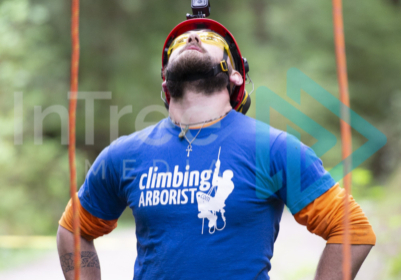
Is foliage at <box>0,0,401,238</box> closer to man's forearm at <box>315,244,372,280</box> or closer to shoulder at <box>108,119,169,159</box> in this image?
shoulder at <box>108,119,169,159</box>

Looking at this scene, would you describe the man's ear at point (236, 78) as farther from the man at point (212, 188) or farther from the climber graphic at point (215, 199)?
the climber graphic at point (215, 199)

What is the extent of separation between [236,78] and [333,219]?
Answer: 2.75 ft

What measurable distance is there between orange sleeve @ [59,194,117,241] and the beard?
2.29 ft

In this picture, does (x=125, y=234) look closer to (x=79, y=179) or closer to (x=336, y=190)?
(x=79, y=179)

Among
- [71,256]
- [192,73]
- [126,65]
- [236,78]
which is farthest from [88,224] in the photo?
[126,65]

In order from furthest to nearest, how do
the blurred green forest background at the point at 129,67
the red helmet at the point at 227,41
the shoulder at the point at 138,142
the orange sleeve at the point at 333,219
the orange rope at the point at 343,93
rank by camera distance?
the blurred green forest background at the point at 129,67
the red helmet at the point at 227,41
the shoulder at the point at 138,142
the orange sleeve at the point at 333,219
the orange rope at the point at 343,93

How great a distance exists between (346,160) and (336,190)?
769 mm

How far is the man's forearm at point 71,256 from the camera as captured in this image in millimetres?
2250

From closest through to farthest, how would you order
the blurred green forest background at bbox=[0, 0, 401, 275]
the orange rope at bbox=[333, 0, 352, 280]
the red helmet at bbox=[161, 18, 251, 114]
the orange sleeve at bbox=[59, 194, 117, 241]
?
1. the orange rope at bbox=[333, 0, 352, 280]
2. the orange sleeve at bbox=[59, 194, 117, 241]
3. the red helmet at bbox=[161, 18, 251, 114]
4. the blurred green forest background at bbox=[0, 0, 401, 275]

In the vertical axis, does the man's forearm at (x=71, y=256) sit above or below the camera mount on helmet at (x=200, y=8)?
below

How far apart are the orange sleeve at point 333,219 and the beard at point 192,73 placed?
2.31 feet

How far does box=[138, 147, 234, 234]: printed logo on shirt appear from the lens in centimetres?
182

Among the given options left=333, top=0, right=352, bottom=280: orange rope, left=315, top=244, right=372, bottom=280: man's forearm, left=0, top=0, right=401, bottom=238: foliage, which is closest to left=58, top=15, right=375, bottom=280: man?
left=315, top=244, right=372, bottom=280: man's forearm

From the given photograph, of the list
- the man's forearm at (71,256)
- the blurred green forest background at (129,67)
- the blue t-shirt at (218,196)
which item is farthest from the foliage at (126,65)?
the blue t-shirt at (218,196)
